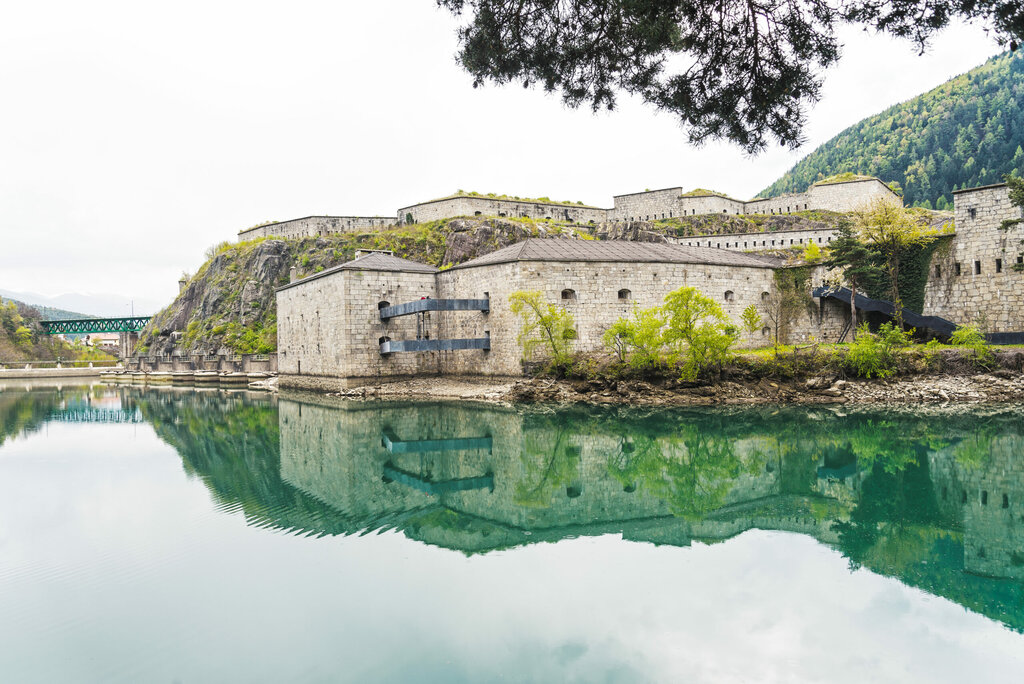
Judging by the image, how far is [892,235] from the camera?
892 inches

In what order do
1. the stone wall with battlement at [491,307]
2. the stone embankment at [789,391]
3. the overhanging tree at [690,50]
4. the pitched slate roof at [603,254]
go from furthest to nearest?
the pitched slate roof at [603,254], the stone wall with battlement at [491,307], the stone embankment at [789,391], the overhanging tree at [690,50]

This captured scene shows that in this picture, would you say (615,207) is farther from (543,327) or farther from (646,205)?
(543,327)

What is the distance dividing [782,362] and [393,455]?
13992 mm

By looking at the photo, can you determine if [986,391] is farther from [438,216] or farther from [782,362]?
[438,216]

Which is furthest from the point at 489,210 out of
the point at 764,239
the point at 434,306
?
the point at 434,306

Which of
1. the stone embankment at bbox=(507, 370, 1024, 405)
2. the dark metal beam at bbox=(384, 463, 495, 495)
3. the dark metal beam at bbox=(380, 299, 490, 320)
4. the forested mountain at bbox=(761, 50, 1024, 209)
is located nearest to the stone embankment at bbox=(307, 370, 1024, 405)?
the stone embankment at bbox=(507, 370, 1024, 405)

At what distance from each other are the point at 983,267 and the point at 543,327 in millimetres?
15719

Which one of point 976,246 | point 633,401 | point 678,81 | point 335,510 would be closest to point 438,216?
point 633,401

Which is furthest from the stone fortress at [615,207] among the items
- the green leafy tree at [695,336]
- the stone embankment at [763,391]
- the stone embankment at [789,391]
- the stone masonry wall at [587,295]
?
the green leafy tree at [695,336]

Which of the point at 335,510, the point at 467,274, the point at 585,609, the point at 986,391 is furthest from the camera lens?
the point at 467,274

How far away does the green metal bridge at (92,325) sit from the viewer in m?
55.1

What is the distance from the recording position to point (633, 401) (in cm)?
1928

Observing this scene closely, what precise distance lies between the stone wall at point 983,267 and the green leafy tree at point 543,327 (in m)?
14.0

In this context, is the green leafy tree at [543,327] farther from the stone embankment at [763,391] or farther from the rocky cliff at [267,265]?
the rocky cliff at [267,265]
